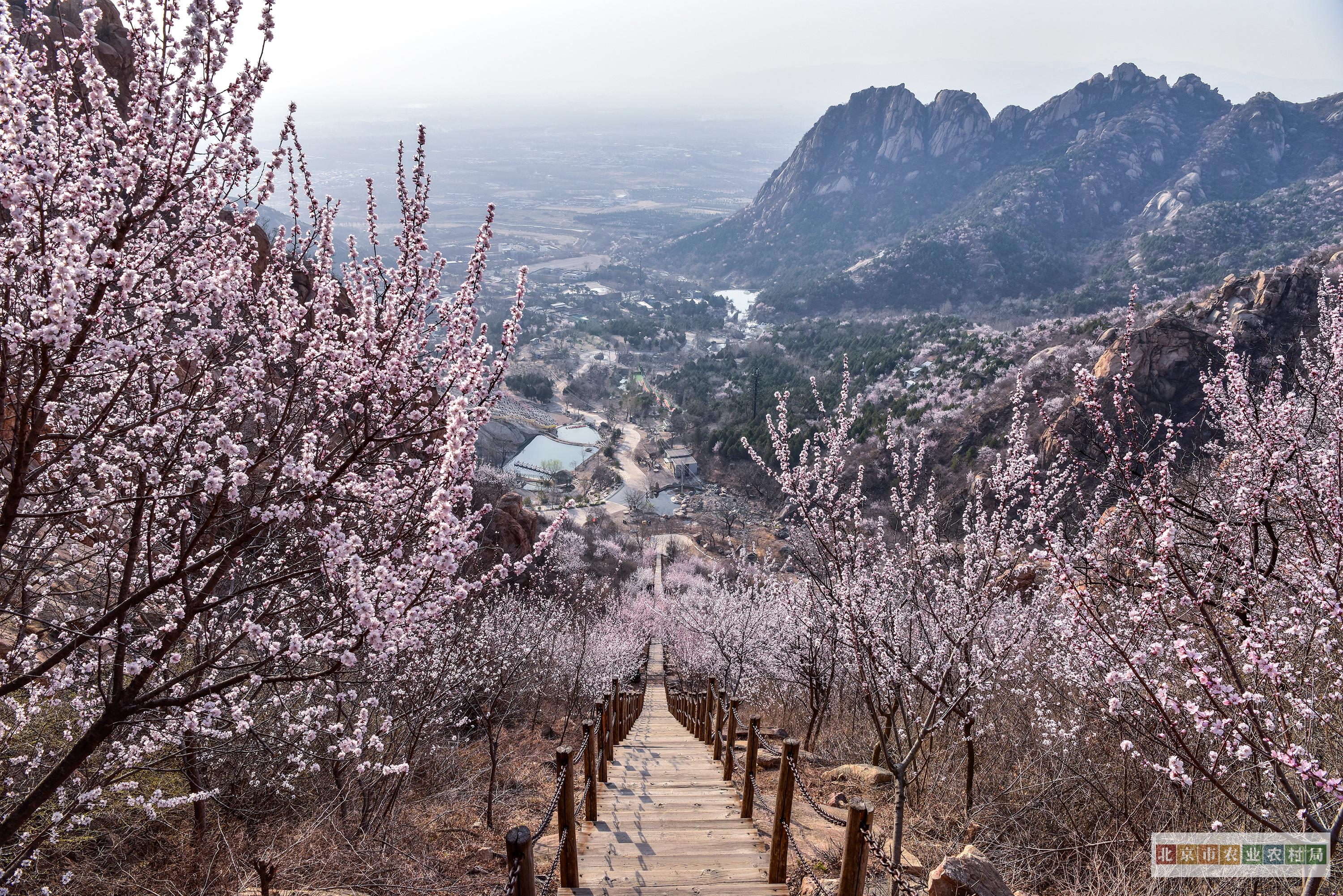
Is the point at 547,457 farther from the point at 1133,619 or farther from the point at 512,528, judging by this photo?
the point at 1133,619

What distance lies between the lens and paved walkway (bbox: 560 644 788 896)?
4797 millimetres

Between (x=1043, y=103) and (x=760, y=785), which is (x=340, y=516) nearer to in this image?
(x=760, y=785)

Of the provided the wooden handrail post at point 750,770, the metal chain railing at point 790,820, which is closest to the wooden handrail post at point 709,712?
the metal chain railing at point 790,820

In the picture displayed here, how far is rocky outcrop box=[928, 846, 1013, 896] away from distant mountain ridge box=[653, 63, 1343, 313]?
90.8 meters

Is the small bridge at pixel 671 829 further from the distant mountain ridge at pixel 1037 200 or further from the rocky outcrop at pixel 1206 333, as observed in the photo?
the distant mountain ridge at pixel 1037 200

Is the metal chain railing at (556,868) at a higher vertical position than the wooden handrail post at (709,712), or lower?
higher

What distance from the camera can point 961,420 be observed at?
4388 centimetres

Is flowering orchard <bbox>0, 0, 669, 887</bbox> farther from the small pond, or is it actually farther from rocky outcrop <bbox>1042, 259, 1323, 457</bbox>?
the small pond

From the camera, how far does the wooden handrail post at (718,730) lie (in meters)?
9.55

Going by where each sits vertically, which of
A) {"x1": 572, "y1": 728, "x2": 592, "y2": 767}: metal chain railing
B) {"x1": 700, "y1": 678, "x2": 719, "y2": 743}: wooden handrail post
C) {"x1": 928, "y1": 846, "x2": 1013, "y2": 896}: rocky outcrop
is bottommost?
{"x1": 700, "y1": 678, "x2": 719, "y2": 743}: wooden handrail post

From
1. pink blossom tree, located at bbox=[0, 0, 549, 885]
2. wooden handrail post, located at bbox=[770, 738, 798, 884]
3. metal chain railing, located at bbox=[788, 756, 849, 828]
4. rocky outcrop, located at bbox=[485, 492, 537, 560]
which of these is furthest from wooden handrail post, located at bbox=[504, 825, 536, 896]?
rocky outcrop, located at bbox=[485, 492, 537, 560]

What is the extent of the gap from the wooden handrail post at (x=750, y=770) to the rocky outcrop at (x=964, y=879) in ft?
6.86

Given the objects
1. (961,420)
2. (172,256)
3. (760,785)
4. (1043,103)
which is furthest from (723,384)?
(1043,103)

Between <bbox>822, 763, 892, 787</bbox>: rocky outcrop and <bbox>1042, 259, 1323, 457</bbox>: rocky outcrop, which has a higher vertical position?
<bbox>1042, 259, 1323, 457</bbox>: rocky outcrop
